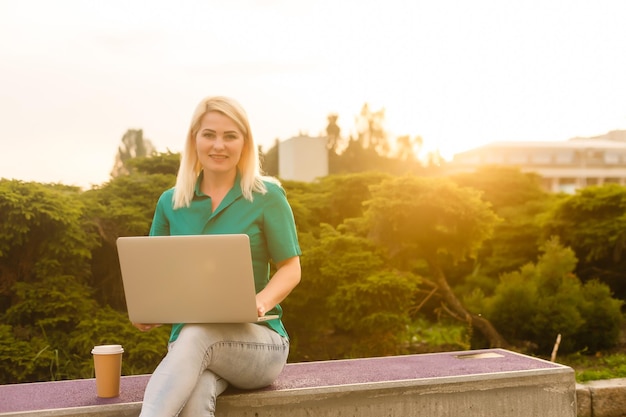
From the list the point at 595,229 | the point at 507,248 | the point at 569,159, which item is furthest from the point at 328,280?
the point at 569,159

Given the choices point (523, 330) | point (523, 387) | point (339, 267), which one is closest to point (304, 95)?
point (339, 267)

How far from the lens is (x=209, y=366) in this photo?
224 centimetres

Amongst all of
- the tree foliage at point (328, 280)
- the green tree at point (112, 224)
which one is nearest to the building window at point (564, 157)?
the tree foliage at point (328, 280)

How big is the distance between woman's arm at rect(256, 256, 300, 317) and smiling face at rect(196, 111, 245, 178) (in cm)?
41

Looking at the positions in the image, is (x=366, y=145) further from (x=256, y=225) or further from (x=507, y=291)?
Answer: (x=256, y=225)

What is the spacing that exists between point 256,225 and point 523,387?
4.31ft

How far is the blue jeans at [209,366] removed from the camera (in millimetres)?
2045

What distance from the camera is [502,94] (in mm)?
7848

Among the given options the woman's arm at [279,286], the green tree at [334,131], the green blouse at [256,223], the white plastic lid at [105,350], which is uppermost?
the green tree at [334,131]

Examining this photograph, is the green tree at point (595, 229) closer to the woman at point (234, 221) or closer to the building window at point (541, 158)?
the woman at point (234, 221)

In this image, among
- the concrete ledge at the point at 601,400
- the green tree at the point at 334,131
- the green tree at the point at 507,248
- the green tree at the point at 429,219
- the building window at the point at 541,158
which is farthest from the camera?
the building window at the point at 541,158

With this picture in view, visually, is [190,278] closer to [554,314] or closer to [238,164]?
[238,164]

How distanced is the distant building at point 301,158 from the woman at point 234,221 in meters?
7.73

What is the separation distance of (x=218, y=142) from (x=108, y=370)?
0.90 meters
